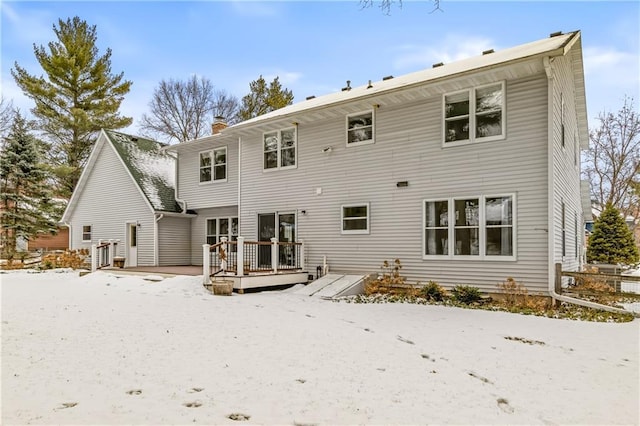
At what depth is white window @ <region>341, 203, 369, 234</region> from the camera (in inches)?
442

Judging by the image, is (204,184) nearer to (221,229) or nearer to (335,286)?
(221,229)

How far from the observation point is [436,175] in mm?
10086

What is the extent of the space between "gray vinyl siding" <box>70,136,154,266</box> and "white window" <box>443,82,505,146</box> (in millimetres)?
11767

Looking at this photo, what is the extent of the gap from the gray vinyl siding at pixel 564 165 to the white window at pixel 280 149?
7187mm

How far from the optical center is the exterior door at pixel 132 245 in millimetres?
16406

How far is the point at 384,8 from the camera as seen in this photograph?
14.8 feet

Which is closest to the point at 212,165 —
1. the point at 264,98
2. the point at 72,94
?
the point at 264,98

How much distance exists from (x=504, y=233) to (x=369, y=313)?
3.77 metres

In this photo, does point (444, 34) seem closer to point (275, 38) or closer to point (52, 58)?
point (275, 38)

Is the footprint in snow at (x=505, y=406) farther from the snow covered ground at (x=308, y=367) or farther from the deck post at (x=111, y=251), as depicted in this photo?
the deck post at (x=111, y=251)

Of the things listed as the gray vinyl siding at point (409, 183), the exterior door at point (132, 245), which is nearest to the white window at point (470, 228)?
the gray vinyl siding at point (409, 183)

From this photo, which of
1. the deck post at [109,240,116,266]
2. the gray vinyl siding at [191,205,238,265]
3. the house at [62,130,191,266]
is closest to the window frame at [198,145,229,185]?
the gray vinyl siding at [191,205,238,265]

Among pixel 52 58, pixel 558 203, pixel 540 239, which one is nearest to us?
pixel 540 239

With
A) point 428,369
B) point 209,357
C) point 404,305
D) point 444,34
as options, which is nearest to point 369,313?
point 404,305
